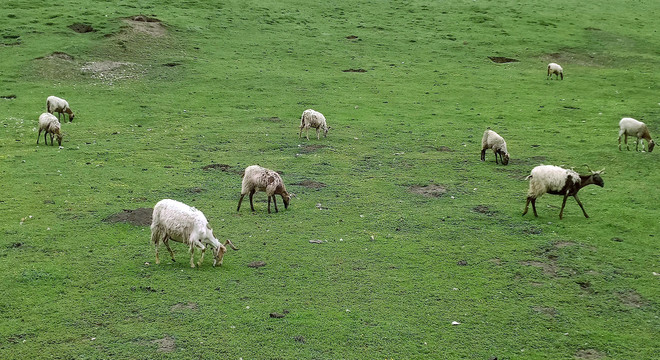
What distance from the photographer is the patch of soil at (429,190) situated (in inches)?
733

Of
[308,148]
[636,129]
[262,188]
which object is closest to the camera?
[262,188]

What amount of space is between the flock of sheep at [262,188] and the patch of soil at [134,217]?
90.5 inches

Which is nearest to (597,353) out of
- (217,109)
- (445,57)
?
(217,109)

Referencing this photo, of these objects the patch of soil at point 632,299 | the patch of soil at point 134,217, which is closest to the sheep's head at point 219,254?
the patch of soil at point 134,217

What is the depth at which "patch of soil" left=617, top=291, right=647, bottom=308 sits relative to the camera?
11.5 meters

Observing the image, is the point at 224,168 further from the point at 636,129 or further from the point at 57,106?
the point at 636,129

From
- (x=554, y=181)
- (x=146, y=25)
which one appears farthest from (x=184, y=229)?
(x=146, y=25)

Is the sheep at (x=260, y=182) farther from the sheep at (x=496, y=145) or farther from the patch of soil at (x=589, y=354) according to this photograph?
the sheep at (x=496, y=145)

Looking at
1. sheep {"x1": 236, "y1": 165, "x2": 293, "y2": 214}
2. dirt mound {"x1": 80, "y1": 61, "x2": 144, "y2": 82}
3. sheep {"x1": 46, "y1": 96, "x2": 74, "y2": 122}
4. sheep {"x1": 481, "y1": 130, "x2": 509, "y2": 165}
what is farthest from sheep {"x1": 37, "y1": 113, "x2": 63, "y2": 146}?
sheep {"x1": 481, "y1": 130, "x2": 509, "y2": 165}

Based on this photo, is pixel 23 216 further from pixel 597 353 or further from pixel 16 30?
pixel 16 30

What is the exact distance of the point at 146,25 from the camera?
132 feet

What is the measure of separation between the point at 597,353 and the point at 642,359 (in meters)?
0.69

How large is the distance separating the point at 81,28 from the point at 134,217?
92.9 feet

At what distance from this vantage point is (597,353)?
9906 millimetres
